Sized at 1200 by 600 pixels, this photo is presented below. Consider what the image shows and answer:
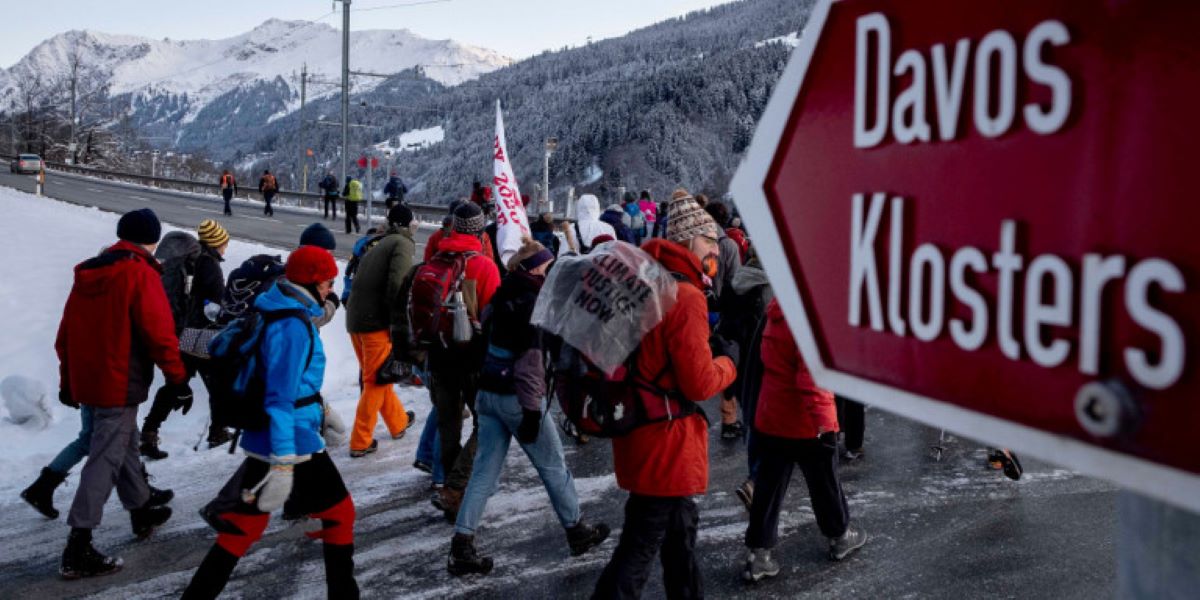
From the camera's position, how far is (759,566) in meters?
4.46

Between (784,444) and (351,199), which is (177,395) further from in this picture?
(351,199)

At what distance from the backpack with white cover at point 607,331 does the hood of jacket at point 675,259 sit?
0.19 ft

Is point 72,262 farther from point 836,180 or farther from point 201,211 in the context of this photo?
point 201,211

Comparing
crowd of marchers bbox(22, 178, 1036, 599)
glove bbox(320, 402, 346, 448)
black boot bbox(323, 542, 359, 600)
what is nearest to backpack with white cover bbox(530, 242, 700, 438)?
crowd of marchers bbox(22, 178, 1036, 599)

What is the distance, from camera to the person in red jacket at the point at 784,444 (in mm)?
4395

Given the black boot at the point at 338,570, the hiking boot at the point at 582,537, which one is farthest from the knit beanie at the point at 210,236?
the hiking boot at the point at 582,537

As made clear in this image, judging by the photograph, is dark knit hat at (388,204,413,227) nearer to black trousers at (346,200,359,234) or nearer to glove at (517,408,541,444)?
glove at (517,408,541,444)

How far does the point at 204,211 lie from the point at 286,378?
25.0m

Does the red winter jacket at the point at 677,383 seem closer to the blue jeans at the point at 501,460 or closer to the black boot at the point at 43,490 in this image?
the blue jeans at the point at 501,460

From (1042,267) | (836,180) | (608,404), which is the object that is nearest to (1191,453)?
(1042,267)

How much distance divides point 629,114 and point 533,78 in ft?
102

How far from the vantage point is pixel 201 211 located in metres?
26.1

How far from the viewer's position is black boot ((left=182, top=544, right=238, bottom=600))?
3756 mm

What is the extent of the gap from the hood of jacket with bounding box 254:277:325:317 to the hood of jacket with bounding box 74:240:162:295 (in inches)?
57.7
